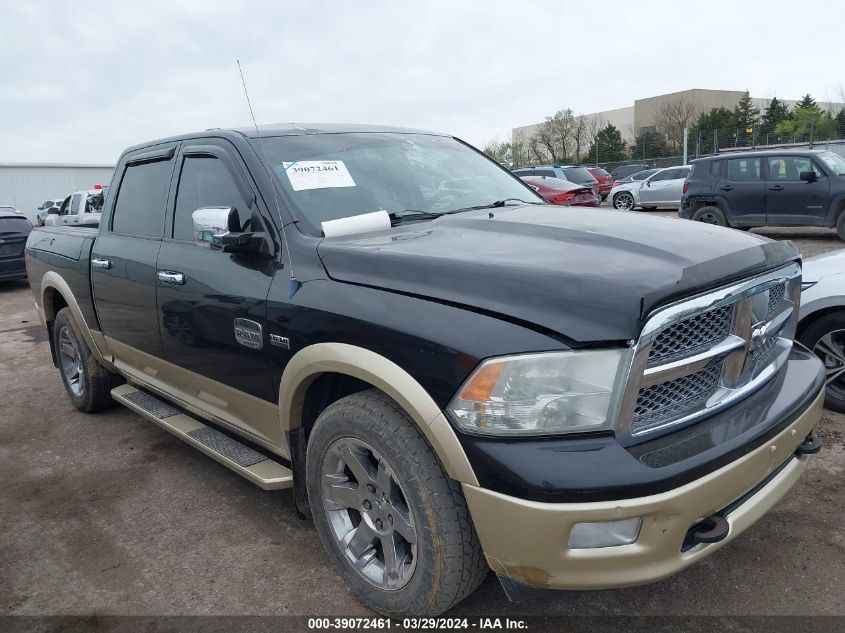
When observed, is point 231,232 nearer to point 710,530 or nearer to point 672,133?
point 710,530

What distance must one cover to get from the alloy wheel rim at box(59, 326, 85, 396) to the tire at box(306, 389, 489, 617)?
3135 mm

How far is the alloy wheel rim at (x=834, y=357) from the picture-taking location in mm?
4051

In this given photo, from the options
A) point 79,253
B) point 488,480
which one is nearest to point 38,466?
point 79,253

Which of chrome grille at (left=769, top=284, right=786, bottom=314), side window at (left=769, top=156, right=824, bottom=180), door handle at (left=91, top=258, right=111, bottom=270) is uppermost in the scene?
side window at (left=769, top=156, right=824, bottom=180)

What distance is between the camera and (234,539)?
10.5ft

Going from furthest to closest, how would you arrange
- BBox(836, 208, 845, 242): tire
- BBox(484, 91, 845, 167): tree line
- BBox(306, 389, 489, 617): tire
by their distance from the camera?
BBox(484, 91, 845, 167): tree line < BBox(836, 208, 845, 242): tire < BBox(306, 389, 489, 617): tire

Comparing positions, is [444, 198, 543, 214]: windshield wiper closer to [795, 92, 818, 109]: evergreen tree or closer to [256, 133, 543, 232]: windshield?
[256, 133, 543, 232]: windshield

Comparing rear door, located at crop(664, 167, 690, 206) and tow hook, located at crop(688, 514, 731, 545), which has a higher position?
rear door, located at crop(664, 167, 690, 206)

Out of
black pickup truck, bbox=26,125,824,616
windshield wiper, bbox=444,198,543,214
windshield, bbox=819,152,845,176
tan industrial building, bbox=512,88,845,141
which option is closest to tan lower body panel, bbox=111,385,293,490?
black pickup truck, bbox=26,125,824,616

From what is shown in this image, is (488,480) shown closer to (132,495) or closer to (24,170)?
(132,495)

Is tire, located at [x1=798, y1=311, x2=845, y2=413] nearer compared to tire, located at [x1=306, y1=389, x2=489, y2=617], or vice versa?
tire, located at [x1=306, y1=389, x2=489, y2=617]

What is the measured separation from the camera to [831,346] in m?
4.07

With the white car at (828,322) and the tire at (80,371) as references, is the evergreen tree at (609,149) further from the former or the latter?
the tire at (80,371)

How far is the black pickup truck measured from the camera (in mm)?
1924
